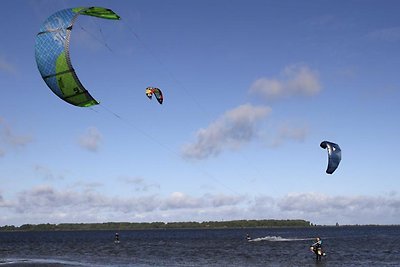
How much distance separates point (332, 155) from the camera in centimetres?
3272

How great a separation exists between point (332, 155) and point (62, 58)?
64.5ft

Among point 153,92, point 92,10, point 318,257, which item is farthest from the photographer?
point 318,257

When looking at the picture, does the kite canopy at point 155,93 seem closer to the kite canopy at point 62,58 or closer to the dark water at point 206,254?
the dark water at point 206,254

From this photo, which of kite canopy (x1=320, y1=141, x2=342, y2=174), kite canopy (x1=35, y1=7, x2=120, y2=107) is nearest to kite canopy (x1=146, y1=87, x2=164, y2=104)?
kite canopy (x1=320, y1=141, x2=342, y2=174)

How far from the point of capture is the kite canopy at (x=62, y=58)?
19109mm

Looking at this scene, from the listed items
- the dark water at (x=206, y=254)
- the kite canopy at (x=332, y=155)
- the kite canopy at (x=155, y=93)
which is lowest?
the dark water at (x=206, y=254)

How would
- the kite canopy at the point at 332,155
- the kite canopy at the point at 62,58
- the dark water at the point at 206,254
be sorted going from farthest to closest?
the dark water at the point at 206,254
the kite canopy at the point at 332,155
the kite canopy at the point at 62,58

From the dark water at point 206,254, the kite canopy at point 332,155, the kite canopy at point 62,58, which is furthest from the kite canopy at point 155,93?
the kite canopy at point 62,58

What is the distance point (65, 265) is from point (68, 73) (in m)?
19.3

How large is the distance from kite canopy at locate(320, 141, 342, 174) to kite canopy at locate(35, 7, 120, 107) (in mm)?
18071

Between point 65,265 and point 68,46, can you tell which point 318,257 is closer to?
point 65,265

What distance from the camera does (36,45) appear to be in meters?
19.4

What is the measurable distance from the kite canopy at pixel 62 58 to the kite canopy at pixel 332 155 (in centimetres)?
1807

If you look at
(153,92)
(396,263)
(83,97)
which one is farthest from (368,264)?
(83,97)
